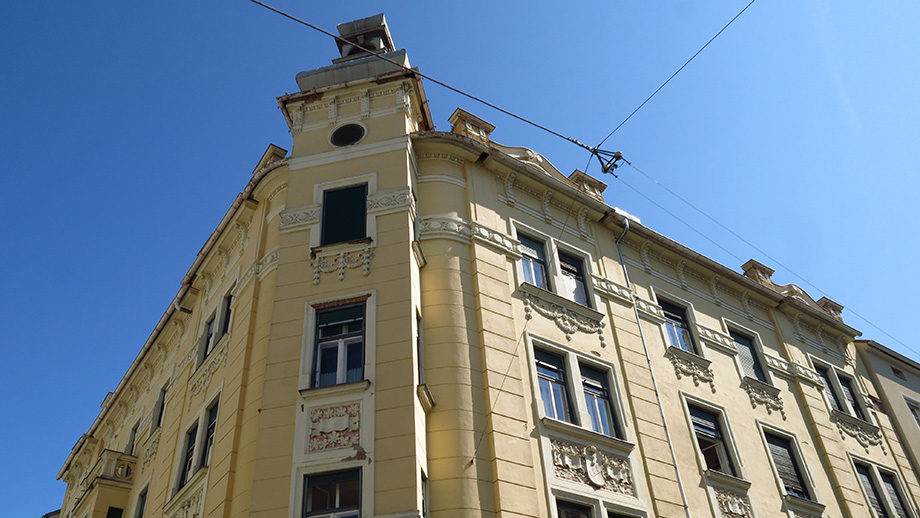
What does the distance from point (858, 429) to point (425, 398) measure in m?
15.4

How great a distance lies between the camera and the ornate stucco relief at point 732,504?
17.5 m

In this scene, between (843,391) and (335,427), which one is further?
(843,391)

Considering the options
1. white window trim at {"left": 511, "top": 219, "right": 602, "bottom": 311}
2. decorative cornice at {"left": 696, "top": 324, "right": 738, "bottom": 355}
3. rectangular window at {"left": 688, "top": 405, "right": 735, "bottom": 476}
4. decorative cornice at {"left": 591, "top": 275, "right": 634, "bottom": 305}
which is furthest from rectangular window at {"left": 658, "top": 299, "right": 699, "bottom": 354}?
white window trim at {"left": 511, "top": 219, "right": 602, "bottom": 311}

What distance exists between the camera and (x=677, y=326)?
70.7 ft

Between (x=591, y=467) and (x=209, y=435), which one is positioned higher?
(x=209, y=435)

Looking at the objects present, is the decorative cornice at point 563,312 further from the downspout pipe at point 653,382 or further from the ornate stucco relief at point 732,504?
the ornate stucco relief at point 732,504

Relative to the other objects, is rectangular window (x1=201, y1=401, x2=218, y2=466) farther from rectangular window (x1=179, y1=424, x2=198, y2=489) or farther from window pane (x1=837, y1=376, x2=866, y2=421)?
window pane (x1=837, y1=376, x2=866, y2=421)

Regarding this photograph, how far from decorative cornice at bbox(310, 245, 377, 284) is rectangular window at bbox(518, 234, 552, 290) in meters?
4.10

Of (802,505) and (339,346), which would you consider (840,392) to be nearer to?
(802,505)

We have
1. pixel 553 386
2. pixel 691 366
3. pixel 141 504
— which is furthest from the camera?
pixel 141 504

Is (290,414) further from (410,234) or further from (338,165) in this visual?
(338,165)

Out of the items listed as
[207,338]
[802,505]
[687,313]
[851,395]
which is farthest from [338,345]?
[851,395]

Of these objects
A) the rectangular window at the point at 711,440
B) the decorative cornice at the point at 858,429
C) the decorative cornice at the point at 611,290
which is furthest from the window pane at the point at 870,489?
the decorative cornice at the point at 611,290

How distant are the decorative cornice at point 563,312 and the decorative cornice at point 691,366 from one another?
7.89 feet
